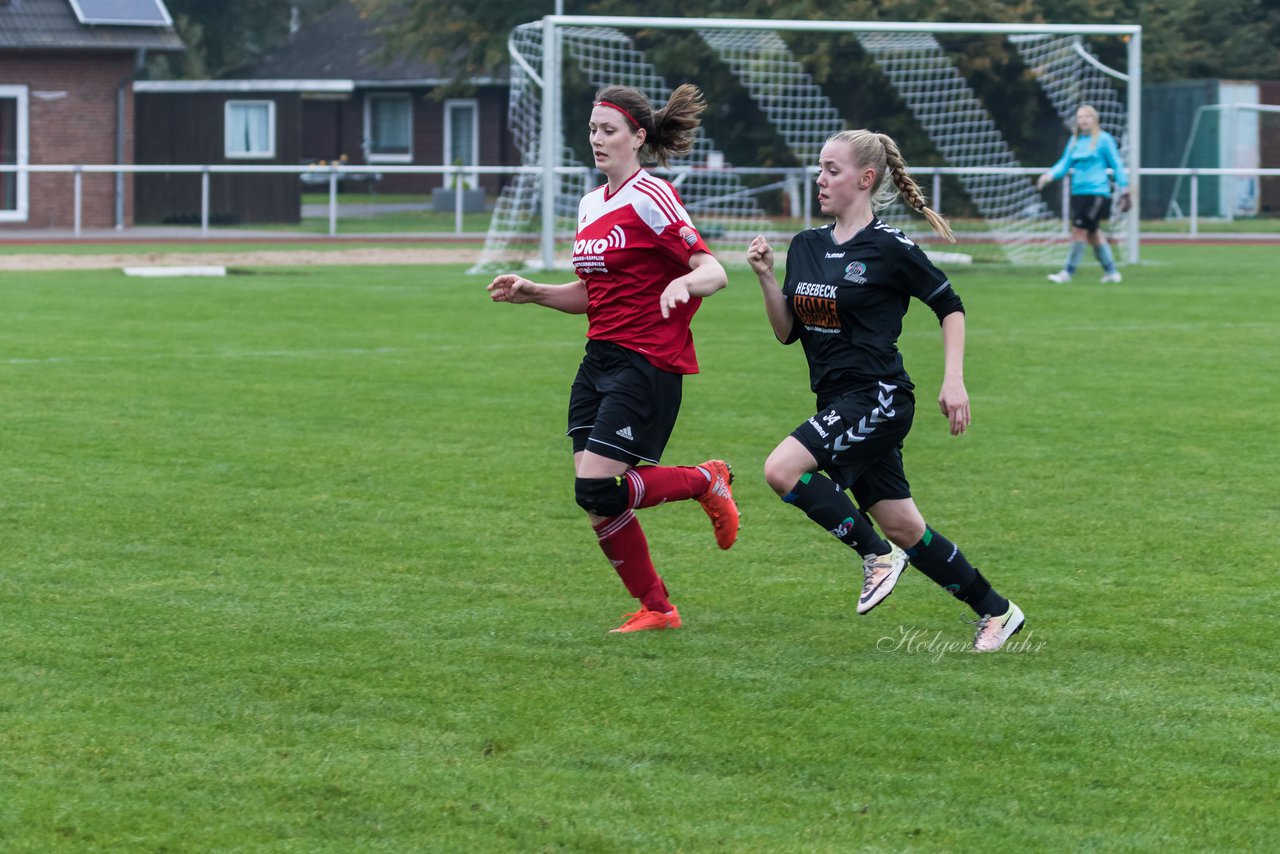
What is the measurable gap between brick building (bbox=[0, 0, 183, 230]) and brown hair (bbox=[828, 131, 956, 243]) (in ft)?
98.4

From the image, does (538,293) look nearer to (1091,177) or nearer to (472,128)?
(1091,177)

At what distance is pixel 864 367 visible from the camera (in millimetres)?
5648

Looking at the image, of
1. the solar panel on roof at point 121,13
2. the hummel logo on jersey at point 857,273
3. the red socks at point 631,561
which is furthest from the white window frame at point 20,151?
the hummel logo on jersey at point 857,273

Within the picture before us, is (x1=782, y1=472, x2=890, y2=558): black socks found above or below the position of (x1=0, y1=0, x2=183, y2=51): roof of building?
below

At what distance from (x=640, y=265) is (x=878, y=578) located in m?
1.26

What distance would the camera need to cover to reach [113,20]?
34000 millimetres

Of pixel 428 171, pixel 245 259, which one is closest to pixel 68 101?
pixel 428 171

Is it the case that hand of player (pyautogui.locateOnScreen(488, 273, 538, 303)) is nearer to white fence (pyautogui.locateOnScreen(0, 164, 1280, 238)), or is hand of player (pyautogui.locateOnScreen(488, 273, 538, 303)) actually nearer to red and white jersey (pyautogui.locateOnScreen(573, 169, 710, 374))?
red and white jersey (pyautogui.locateOnScreen(573, 169, 710, 374))

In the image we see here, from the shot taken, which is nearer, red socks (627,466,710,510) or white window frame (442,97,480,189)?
red socks (627,466,710,510)

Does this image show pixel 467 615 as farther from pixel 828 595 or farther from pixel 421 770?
pixel 421 770

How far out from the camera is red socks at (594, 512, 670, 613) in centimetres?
600

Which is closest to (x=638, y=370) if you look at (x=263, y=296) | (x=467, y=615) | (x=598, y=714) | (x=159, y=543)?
(x=467, y=615)

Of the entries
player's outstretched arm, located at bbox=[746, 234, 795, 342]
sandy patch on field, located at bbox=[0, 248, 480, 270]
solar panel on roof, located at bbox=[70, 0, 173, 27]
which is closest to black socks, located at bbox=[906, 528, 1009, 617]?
player's outstretched arm, located at bbox=[746, 234, 795, 342]

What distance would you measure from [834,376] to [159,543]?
2952 millimetres
